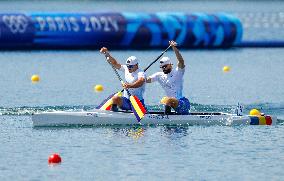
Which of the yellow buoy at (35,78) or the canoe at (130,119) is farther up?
the yellow buoy at (35,78)

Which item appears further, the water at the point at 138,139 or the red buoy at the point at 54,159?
the red buoy at the point at 54,159

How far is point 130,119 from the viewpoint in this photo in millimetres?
37062

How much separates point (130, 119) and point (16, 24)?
101 ft

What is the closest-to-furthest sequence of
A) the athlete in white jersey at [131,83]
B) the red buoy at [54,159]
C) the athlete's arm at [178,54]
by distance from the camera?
the red buoy at [54,159] → the athlete's arm at [178,54] → the athlete in white jersey at [131,83]

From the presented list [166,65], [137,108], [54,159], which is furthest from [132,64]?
[54,159]

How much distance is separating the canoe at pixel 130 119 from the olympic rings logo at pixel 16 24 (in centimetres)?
3015

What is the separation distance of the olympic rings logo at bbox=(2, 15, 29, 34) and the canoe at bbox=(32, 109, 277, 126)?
30153mm

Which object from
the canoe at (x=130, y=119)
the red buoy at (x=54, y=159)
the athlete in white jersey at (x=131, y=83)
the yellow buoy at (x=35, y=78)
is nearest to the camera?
the red buoy at (x=54, y=159)

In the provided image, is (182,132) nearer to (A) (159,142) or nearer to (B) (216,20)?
(A) (159,142)

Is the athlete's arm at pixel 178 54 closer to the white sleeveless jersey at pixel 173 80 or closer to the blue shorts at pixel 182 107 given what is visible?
the white sleeveless jersey at pixel 173 80

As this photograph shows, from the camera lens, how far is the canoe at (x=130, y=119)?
36750 millimetres

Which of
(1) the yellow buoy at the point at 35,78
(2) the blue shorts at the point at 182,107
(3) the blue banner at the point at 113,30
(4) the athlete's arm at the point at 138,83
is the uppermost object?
(3) the blue banner at the point at 113,30

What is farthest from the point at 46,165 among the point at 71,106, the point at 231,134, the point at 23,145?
the point at 71,106

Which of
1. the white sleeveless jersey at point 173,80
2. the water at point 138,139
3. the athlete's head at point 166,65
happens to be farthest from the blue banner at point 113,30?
the athlete's head at point 166,65
